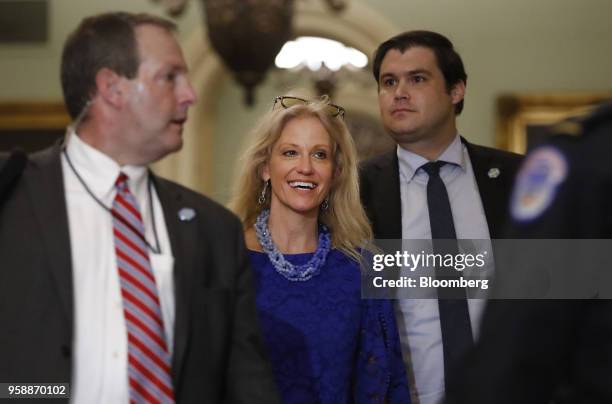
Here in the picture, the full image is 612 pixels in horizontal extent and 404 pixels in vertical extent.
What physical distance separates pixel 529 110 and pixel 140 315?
22.0 ft

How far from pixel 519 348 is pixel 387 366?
4.83 feet

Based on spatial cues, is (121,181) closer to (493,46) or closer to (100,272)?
(100,272)

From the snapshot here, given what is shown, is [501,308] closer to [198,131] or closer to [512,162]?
[512,162]

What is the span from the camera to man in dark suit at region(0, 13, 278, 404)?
2.28 m

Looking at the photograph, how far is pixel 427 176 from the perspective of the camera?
341 cm

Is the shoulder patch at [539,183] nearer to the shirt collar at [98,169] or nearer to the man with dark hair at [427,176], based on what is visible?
the shirt collar at [98,169]

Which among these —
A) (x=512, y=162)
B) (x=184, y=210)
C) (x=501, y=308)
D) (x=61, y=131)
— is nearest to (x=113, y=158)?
(x=184, y=210)

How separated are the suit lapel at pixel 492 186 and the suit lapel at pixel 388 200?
0.80 ft

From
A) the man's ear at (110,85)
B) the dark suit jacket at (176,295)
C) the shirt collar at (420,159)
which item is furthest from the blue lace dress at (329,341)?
the man's ear at (110,85)

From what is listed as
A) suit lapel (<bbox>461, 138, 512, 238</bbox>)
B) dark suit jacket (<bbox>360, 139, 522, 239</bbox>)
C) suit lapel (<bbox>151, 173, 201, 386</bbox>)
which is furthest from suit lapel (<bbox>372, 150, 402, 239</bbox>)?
suit lapel (<bbox>151, 173, 201, 386</bbox>)

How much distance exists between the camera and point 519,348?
166 centimetres

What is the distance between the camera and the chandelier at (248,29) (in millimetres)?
6207

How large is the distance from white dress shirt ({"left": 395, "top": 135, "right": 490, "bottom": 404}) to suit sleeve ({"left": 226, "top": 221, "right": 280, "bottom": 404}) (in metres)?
0.72

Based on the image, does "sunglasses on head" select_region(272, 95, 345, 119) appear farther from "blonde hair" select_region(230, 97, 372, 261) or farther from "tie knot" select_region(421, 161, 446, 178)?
"tie knot" select_region(421, 161, 446, 178)
